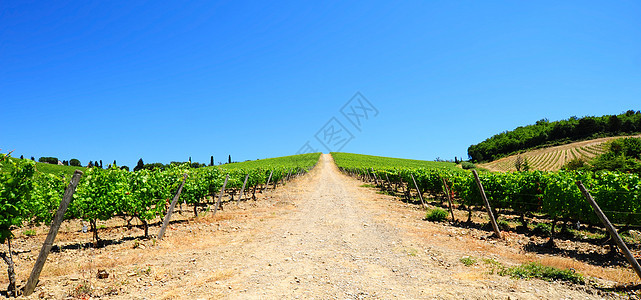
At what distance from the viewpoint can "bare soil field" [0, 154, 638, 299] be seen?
5590 millimetres

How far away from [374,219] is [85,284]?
10.7 metres

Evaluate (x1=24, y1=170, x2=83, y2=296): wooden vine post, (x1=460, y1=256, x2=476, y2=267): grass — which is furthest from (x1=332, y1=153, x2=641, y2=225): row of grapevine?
(x1=24, y1=170, x2=83, y2=296): wooden vine post

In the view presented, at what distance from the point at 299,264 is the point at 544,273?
5655 millimetres

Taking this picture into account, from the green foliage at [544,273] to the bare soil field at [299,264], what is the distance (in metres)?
0.25

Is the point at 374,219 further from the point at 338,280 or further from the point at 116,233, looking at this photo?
the point at 116,233

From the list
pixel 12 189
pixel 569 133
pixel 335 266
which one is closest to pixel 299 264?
pixel 335 266

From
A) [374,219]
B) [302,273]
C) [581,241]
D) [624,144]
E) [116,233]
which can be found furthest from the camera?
[624,144]

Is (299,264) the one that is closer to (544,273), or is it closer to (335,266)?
(335,266)

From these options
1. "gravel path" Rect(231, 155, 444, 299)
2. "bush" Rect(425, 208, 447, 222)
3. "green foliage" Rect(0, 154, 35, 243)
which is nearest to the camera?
"green foliage" Rect(0, 154, 35, 243)

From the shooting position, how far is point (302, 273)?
21.4 ft

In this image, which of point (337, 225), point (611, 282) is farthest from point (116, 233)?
point (611, 282)

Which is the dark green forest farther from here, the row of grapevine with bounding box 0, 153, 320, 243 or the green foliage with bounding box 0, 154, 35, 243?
the green foliage with bounding box 0, 154, 35, 243

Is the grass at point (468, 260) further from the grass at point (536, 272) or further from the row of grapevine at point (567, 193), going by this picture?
the row of grapevine at point (567, 193)

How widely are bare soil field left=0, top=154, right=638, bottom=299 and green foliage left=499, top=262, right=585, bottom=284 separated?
246mm
